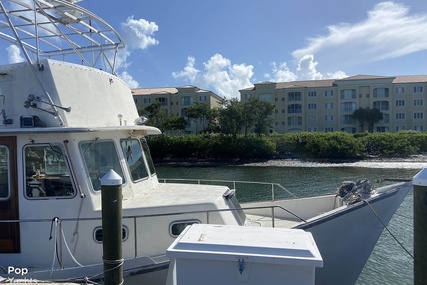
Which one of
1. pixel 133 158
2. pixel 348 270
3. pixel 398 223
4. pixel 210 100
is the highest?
pixel 210 100

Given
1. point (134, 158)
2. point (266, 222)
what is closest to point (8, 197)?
point (134, 158)

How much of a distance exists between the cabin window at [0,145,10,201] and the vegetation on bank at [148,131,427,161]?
43.5 metres

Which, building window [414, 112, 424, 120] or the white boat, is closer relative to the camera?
the white boat

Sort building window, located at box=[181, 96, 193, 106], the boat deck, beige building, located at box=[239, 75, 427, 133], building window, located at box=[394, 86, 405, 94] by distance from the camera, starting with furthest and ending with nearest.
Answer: building window, located at box=[181, 96, 193, 106] → building window, located at box=[394, 86, 405, 94] → beige building, located at box=[239, 75, 427, 133] → the boat deck

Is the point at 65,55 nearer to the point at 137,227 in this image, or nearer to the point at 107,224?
the point at 137,227

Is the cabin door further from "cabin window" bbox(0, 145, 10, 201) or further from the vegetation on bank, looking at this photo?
the vegetation on bank

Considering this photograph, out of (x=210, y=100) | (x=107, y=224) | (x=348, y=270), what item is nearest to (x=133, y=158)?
(x=107, y=224)

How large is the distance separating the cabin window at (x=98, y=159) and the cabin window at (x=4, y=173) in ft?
3.66

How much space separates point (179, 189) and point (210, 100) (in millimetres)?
62432

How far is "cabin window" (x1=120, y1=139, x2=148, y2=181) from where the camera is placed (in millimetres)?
6470

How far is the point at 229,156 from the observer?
4959 cm

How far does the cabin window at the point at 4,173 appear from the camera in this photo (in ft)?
18.0

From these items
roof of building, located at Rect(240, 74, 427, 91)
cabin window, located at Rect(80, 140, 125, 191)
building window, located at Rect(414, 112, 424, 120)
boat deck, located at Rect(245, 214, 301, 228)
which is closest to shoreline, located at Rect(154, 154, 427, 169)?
building window, located at Rect(414, 112, 424, 120)

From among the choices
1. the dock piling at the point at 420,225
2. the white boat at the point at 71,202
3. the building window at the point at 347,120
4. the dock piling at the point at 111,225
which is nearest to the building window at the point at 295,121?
the building window at the point at 347,120
